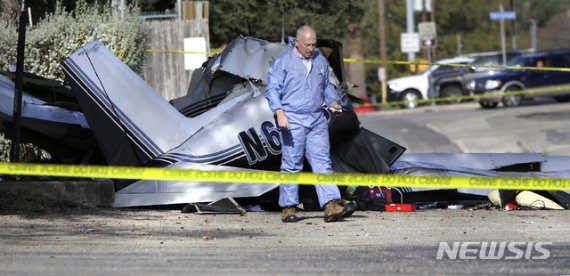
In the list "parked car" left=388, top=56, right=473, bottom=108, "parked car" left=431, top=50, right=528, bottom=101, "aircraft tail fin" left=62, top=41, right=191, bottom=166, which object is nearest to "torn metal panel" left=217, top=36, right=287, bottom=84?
"aircraft tail fin" left=62, top=41, right=191, bottom=166

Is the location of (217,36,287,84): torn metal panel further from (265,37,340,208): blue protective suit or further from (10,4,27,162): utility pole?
(10,4,27,162): utility pole

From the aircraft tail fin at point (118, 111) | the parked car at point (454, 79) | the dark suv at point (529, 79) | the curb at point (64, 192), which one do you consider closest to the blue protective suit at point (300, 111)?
the aircraft tail fin at point (118, 111)

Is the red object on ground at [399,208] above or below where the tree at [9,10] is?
below

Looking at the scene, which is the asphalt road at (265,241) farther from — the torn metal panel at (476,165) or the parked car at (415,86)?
the parked car at (415,86)

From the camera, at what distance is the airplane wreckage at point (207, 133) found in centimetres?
1172

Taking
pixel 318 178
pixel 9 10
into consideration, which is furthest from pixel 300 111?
pixel 9 10

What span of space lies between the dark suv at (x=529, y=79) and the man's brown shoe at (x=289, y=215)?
2685 cm

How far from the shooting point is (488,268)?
25.8 ft

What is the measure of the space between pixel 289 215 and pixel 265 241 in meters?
1.49

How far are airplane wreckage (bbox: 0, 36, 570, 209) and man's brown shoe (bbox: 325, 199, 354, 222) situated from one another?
2.89ft

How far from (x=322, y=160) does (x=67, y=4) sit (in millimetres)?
9794

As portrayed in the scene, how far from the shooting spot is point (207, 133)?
11.8 metres

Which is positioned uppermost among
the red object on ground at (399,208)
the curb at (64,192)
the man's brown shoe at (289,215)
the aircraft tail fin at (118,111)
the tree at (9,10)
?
the tree at (9,10)

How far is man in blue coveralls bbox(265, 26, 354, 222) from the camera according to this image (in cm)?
1090
